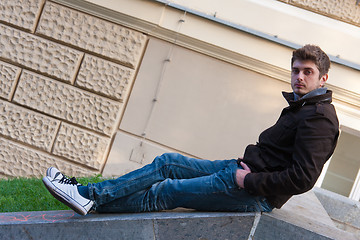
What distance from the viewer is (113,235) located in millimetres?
3029

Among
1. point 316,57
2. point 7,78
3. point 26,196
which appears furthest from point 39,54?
point 316,57

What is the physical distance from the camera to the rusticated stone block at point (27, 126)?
5.39 meters

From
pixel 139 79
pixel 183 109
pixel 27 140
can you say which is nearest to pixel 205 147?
pixel 183 109

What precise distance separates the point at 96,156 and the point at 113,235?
239 cm

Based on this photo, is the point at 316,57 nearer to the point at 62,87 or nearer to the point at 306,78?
the point at 306,78

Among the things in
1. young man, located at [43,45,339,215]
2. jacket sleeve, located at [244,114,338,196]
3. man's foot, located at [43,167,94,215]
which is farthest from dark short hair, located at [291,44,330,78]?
man's foot, located at [43,167,94,215]

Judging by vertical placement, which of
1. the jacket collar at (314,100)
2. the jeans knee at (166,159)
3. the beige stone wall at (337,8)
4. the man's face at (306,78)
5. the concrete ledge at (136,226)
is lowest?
the concrete ledge at (136,226)

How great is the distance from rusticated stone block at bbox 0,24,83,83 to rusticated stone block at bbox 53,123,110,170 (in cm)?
64

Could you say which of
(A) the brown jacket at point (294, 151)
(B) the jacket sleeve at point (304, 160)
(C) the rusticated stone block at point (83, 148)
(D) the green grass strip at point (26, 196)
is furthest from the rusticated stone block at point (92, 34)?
(B) the jacket sleeve at point (304, 160)

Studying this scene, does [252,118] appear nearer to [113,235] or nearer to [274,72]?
[274,72]

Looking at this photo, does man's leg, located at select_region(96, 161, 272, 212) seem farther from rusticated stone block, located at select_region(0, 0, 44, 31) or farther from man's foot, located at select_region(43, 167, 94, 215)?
rusticated stone block, located at select_region(0, 0, 44, 31)

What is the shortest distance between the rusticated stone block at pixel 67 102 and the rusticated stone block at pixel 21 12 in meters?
0.58

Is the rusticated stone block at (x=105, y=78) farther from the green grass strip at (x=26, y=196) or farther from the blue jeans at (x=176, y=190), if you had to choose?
the blue jeans at (x=176, y=190)

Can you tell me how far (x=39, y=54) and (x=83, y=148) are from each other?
1.20m
